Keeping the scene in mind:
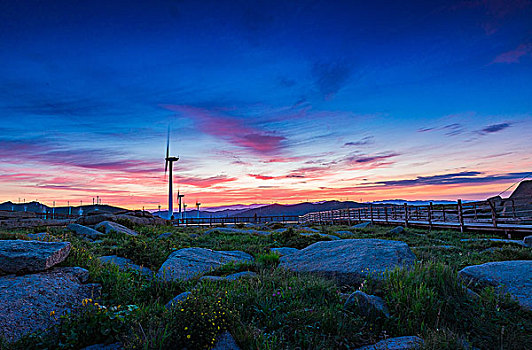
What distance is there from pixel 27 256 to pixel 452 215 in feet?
103

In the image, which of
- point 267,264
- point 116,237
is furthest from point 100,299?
point 116,237

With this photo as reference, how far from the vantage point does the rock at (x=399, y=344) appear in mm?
4230

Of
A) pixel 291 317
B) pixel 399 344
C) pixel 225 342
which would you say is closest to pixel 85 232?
pixel 225 342

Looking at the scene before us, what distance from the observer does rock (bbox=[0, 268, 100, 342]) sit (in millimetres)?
4742

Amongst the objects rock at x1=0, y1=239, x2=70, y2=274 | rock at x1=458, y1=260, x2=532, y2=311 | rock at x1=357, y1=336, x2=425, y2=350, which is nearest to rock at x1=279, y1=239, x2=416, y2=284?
rock at x1=458, y1=260, x2=532, y2=311

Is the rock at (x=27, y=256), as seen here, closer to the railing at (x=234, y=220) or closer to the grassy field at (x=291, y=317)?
the grassy field at (x=291, y=317)

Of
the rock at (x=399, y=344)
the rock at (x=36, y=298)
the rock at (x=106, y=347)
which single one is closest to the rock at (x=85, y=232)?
the rock at (x=36, y=298)

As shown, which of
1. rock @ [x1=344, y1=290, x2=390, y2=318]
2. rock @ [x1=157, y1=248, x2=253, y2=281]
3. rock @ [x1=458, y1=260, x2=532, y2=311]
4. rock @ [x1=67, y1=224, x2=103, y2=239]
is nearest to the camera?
rock @ [x1=344, y1=290, x2=390, y2=318]

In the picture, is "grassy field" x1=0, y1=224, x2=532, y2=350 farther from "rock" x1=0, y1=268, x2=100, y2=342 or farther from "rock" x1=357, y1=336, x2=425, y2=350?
"rock" x1=0, y1=268, x2=100, y2=342

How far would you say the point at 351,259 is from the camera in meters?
8.14

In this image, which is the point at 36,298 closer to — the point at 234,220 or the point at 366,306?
the point at 366,306

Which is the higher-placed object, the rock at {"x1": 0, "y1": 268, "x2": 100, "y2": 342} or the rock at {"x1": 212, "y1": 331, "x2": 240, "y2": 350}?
the rock at {"x1": 0, "y1": 268, "x2": 100, "y2": 342}

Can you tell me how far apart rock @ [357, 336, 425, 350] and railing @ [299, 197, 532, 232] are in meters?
16.4

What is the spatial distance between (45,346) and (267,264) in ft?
18.8
